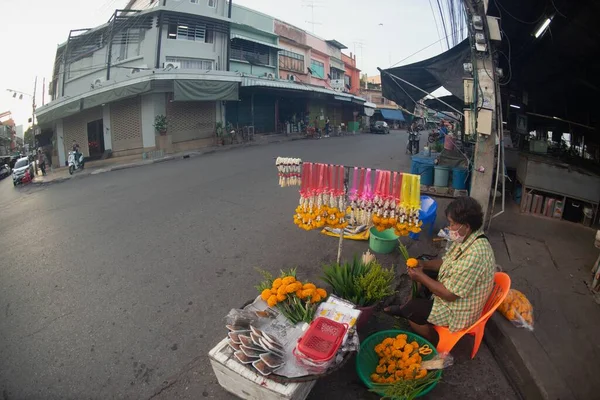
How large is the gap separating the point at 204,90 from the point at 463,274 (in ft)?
58.2

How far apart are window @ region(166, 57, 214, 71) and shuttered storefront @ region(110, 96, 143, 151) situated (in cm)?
351

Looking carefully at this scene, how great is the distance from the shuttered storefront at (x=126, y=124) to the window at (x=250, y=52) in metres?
7.95

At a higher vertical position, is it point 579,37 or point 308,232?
point 579,37

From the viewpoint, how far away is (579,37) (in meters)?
4.80

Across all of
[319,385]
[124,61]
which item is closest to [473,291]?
[319,385]

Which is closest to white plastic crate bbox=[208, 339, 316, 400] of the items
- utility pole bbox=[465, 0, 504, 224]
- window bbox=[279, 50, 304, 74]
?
utility pole bbox=[465, 0, 504, 224]

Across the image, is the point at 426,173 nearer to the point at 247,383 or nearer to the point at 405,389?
the point at 405,389

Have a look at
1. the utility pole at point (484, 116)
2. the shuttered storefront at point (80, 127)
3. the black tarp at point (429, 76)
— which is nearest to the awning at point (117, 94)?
the shuttered storefront at point (80, 127)

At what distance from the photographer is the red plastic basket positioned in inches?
87.3

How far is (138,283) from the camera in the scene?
4371mm

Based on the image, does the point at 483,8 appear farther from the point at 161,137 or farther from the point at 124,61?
the point at 124,61

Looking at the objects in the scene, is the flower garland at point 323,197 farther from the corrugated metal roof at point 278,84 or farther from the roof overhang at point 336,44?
the roof overhang at point 336,44

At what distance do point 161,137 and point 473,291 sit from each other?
1792 cm

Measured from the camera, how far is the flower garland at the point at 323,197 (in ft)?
12.0
